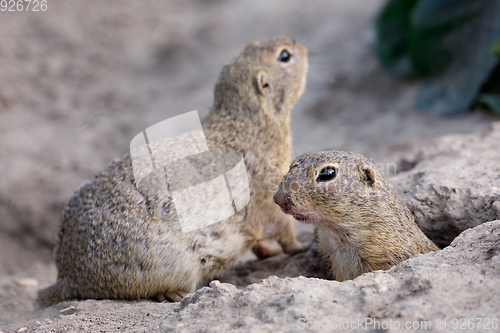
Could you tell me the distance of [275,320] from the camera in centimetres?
268

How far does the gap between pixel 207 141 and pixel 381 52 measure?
5435mm

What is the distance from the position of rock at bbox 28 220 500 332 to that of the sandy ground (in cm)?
301

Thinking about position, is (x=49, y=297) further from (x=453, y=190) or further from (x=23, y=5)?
(x=23, y=5)

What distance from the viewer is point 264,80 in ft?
16.5

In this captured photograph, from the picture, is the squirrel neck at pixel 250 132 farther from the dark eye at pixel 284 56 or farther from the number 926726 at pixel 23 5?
the number 926726 at pixel 23 5

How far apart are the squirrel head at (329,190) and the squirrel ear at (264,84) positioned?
1472 mm

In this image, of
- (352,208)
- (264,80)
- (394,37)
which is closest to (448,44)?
(394,37)

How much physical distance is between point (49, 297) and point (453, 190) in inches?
147

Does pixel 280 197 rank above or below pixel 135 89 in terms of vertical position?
below

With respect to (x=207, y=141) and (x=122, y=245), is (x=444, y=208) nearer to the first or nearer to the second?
(x=207, y=141)

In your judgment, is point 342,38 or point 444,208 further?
point 342,38

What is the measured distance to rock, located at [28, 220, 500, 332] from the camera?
2549 millimetres

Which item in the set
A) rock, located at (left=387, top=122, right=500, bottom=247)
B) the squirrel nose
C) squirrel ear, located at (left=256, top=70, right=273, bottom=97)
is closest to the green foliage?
rock, located at (left=387, top=122, right=500, bottom=247)

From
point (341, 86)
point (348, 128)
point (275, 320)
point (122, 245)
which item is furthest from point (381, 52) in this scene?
point (275, 320)
